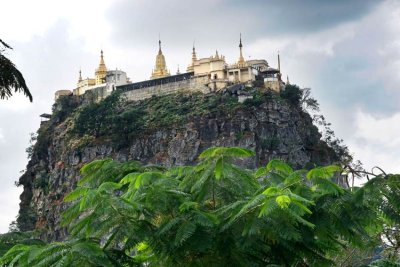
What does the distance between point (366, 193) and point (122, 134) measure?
7474 cm

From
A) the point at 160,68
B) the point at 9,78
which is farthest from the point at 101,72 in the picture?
the point at 9,78

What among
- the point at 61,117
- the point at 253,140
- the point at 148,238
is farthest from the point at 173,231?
the point at 61,117

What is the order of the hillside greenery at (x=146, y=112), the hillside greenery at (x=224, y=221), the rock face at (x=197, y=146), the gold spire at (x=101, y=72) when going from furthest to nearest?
the gold spire at (x=101, y=72) < the hillside greenery at (x=146, y=112) < the rock face at (x=197, y=146) < the hillside greenery at (x=224, y=221)

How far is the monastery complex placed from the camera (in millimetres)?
84812

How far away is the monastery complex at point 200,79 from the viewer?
3339 inches

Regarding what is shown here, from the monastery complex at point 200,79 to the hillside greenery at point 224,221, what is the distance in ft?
237

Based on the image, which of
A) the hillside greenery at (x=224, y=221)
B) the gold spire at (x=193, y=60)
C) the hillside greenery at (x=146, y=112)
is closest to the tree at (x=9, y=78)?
the hillside greenery at (x=224, y=221)

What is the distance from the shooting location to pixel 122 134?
276 feet

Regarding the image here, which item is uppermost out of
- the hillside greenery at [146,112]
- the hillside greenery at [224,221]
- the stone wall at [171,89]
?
the stone wall at [171,89]

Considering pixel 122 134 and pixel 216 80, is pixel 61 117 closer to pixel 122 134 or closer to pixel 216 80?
pixel 122 134

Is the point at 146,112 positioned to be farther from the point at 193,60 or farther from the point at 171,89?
the point at 193,60

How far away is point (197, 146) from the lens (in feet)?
259

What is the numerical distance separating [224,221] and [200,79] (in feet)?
249

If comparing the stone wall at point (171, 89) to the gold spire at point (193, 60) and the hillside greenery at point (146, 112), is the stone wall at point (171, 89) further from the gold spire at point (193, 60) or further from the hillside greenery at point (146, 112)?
the gold spire at point (193, 60)
